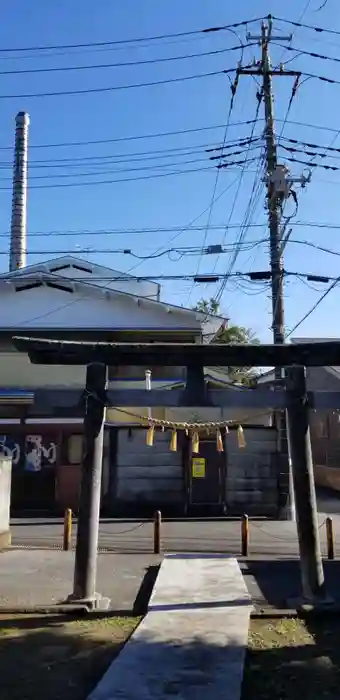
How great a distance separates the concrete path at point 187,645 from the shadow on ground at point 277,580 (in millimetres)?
642

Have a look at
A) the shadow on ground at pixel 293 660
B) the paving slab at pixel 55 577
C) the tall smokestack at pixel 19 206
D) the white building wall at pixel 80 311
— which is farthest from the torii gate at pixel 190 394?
the tall smokestack at pixel 19 206

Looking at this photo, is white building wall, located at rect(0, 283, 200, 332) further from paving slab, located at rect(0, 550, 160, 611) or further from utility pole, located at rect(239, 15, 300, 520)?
paving slab, located at rect(0, 550, 160, 611)

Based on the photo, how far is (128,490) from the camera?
20.5 meters

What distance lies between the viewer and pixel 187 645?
21.2 ft

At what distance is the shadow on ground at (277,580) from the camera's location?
9469 millimetres

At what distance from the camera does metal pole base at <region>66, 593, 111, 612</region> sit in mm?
8266

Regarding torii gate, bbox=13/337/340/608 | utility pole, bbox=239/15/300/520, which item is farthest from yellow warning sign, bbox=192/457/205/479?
torii gate, bbox=13/337/340/608

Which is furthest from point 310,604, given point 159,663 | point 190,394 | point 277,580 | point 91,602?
point 190,394

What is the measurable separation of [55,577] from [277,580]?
391cm

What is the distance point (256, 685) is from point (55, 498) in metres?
16.1

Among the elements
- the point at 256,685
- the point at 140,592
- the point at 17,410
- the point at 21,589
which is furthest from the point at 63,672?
the point at 17,410

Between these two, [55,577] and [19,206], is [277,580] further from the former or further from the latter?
[19,206]

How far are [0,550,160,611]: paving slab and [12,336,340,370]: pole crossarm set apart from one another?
3543 millimetres

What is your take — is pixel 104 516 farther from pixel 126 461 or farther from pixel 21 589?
pixel 21 589
